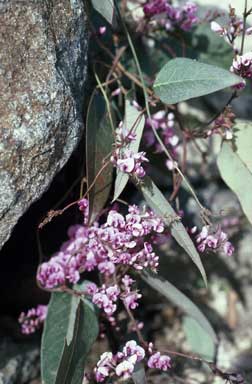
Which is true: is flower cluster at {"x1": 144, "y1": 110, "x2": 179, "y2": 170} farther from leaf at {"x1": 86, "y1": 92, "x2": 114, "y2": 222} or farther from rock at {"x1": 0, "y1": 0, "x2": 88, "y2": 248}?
rock at {"x1": 0, "y1": 0, "x2": 88, "y2": 248}

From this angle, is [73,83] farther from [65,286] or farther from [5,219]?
[65,286]

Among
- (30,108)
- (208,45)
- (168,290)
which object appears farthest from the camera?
(208,45)

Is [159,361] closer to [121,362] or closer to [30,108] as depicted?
[121,362]

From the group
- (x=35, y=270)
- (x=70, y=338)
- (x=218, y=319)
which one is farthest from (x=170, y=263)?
(x=70, y=338)

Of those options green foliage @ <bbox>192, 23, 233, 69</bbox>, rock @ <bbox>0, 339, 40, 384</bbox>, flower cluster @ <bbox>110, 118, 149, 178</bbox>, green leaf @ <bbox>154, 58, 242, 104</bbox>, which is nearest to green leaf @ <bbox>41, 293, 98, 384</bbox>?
rock @ <bbox>0, 339, 40, 384</bbox>

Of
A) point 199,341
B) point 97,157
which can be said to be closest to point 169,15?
point 97,157

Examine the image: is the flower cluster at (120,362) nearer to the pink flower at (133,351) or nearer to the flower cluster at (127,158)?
the pink flower at (133,351)
